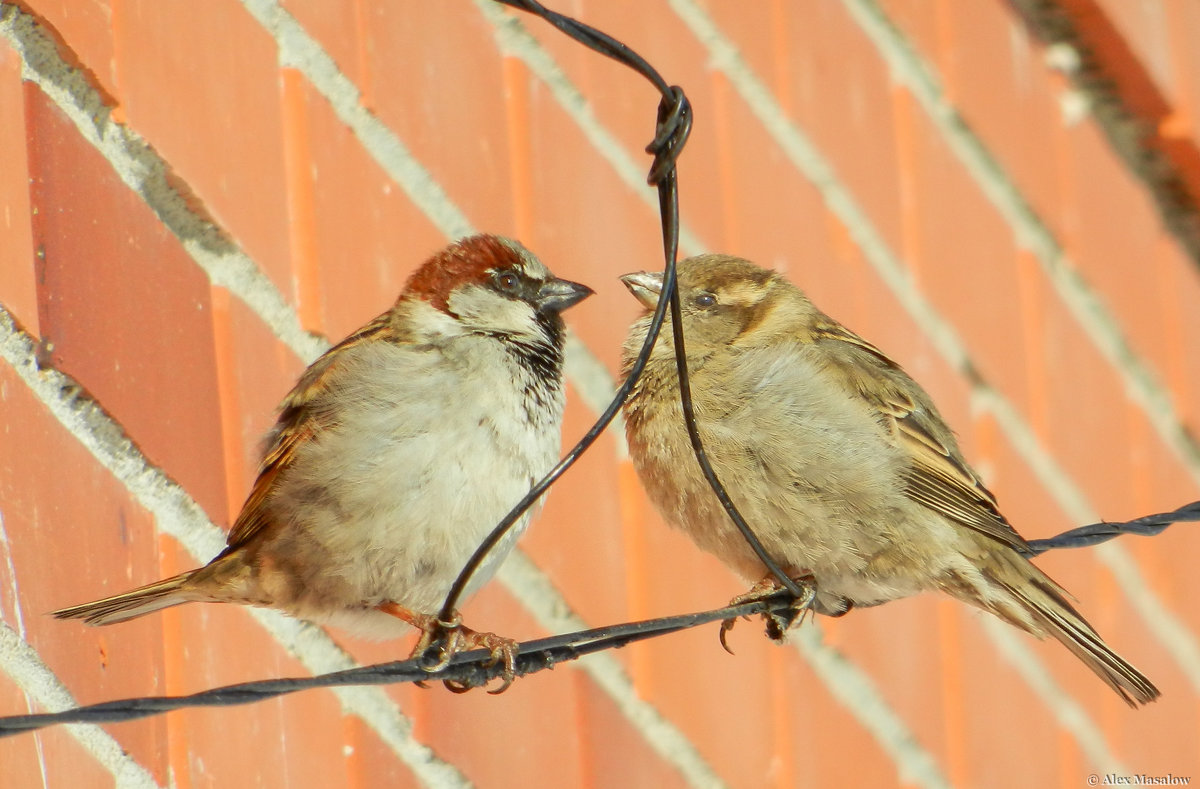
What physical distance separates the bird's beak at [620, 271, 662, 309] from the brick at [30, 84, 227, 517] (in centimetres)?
68

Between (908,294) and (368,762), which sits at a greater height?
(908,294)

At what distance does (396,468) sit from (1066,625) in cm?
110

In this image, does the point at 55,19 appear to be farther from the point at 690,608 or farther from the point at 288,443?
the point at 690,608

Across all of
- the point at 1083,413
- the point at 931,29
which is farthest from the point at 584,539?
the point at 1083,413

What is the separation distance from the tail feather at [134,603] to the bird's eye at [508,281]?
1.89 ft

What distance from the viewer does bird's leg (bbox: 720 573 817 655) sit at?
7.22 ft

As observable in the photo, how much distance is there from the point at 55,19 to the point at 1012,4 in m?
2.09

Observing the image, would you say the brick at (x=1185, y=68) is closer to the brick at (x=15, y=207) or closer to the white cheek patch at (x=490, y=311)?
the white cheek patch at (x=490, y=311)

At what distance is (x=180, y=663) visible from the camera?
5.76 ft

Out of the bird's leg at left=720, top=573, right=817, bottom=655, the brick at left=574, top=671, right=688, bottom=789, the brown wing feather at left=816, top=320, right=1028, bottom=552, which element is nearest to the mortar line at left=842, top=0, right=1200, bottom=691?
the brown wing feather at left=816, top=320, right=1028, bottom=552

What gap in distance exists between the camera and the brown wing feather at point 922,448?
2293 millimetres

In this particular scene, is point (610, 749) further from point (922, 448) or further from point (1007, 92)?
point (1007, 92)

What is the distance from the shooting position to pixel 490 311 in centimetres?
211

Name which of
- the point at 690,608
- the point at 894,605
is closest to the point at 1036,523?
the point at 894,605
